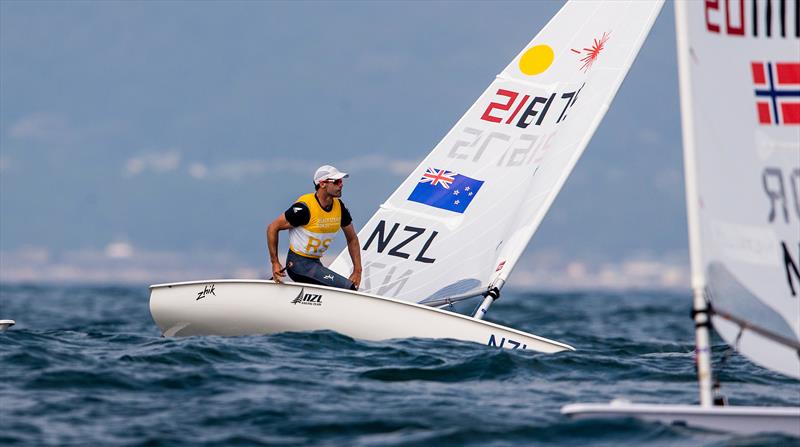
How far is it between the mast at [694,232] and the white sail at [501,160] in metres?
5.65

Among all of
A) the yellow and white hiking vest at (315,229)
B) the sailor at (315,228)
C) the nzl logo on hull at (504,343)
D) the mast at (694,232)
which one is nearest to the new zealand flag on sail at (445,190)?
the sailor at (315,228)

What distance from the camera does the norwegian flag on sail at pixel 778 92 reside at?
23.6 ft

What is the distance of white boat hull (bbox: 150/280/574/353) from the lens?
35.7ft

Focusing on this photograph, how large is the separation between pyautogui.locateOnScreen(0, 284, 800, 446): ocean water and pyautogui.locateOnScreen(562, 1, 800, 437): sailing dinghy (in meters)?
0.33

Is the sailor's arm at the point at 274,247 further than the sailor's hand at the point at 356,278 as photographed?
No

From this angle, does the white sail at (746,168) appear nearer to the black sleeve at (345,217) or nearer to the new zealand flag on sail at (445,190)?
the black sleeve at (345,217)

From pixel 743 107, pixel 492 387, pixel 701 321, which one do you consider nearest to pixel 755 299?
pixel 701 321

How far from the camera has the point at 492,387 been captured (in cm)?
913

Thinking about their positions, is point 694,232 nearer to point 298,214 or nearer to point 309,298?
point 309,298

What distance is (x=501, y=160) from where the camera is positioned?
12.6 meters

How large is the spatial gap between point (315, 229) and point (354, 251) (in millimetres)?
695

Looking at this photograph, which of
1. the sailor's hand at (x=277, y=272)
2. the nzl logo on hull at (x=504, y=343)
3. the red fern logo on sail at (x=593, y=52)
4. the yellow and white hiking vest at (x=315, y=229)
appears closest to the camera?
the nzl logo on hull at (x=504, y=343)

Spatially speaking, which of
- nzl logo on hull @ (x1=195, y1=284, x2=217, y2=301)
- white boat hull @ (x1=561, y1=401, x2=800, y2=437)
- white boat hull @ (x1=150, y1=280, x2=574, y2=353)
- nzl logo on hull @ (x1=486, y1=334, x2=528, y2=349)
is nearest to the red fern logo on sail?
white boat hull @ (x1=150, y1=280, x2=574, y2=353)

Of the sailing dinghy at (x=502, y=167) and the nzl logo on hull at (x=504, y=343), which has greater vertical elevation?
the sailing dinghy at (x=502, y=167)
